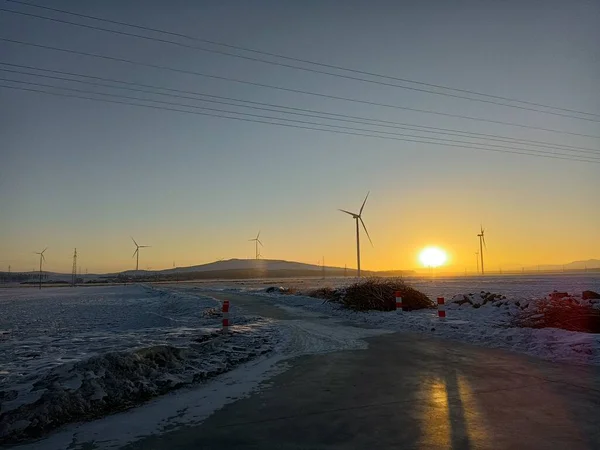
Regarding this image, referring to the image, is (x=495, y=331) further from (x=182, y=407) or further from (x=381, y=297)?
(x=381, y=297)

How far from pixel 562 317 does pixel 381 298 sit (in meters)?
9.71

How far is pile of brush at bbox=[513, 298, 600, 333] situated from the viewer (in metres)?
12.5

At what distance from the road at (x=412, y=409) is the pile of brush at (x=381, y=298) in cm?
1292

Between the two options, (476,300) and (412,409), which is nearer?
(412,409)

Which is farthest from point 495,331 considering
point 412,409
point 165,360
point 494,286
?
point 494,286

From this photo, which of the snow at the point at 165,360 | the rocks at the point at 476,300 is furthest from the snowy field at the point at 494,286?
the snow at the point at 165,360

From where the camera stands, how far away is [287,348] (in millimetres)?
11242

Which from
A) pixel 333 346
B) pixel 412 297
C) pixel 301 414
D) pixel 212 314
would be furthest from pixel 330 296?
pixel 301 414

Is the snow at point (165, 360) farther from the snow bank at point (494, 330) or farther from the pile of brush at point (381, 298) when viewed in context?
the pile of brush at point (381, 298)

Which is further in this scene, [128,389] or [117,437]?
[128,389]

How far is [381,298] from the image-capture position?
2222 cm

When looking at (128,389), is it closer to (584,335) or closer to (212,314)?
(584,335)

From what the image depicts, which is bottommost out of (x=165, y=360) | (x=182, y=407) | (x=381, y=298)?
(x=182, y=407)

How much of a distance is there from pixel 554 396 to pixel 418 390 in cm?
188
